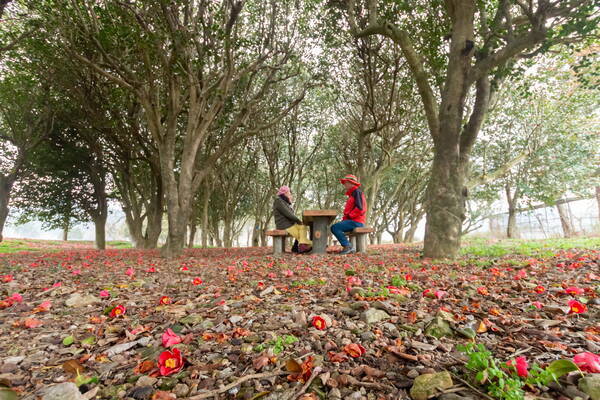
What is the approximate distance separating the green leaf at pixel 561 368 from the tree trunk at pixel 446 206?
16.7ft

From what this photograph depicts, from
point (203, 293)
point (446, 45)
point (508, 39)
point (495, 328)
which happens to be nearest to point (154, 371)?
point (203, 293)

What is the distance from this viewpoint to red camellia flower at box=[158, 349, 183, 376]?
2.06 metres

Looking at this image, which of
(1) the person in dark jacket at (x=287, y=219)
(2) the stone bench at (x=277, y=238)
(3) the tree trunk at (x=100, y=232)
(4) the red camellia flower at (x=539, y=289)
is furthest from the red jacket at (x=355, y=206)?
(3) the tree trunk at (x=100, y=232)

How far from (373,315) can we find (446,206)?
467cm

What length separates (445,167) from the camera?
6.66 metres

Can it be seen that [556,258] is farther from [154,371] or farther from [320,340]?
[154,371]

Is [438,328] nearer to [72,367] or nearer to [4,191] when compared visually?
[72,367]

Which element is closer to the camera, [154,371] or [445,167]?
[154,371]

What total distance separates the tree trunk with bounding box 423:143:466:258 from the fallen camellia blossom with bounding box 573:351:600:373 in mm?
4928

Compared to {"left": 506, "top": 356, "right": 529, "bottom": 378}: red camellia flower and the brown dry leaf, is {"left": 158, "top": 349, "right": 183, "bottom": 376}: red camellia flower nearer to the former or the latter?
the brown dry leaf

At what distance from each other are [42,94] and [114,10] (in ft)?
28.9

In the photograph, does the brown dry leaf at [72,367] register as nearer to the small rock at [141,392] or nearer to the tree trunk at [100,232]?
the small rock at [141,392]

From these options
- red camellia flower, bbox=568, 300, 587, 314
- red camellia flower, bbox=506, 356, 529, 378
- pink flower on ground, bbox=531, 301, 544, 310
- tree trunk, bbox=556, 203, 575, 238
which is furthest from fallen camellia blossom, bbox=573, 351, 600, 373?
tree trunk, bbox=556, 203, 575, 238

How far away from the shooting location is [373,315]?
289 cm
